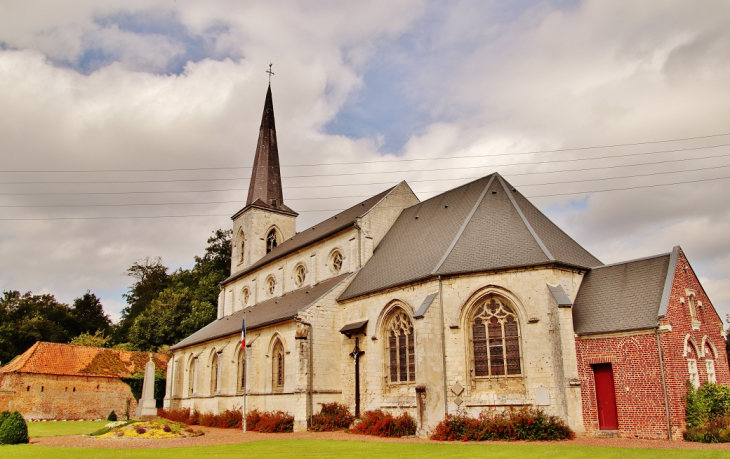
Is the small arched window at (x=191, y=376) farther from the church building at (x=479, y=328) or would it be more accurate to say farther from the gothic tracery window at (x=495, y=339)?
the gothic tracery window at (x=495, y=339)

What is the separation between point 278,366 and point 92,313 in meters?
56.1

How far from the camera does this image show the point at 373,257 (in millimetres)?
26516

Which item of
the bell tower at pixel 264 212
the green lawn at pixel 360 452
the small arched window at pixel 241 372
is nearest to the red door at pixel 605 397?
the green lawn at pixel 360 452

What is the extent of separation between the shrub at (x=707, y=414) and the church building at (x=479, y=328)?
0.41m

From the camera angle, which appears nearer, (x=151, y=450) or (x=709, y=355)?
(x=151, y=450)

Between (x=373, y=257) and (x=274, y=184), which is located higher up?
(x=274, y=184)

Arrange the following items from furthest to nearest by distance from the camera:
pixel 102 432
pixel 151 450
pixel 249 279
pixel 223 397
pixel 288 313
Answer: pixel 249 279 → pixel 223 397 → pixel 288 313 → pixel 102 432 → pixel 151 450

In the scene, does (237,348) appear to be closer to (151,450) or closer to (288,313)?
(288,313)

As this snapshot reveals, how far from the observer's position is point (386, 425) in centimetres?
1984

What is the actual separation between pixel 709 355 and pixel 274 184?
1260 inches

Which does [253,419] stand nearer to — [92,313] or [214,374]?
[214,374]

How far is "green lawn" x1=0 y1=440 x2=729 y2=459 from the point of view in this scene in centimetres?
1291

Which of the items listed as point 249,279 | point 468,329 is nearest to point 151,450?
point 468,329

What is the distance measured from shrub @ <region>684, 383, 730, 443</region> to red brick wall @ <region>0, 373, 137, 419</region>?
3558cm
